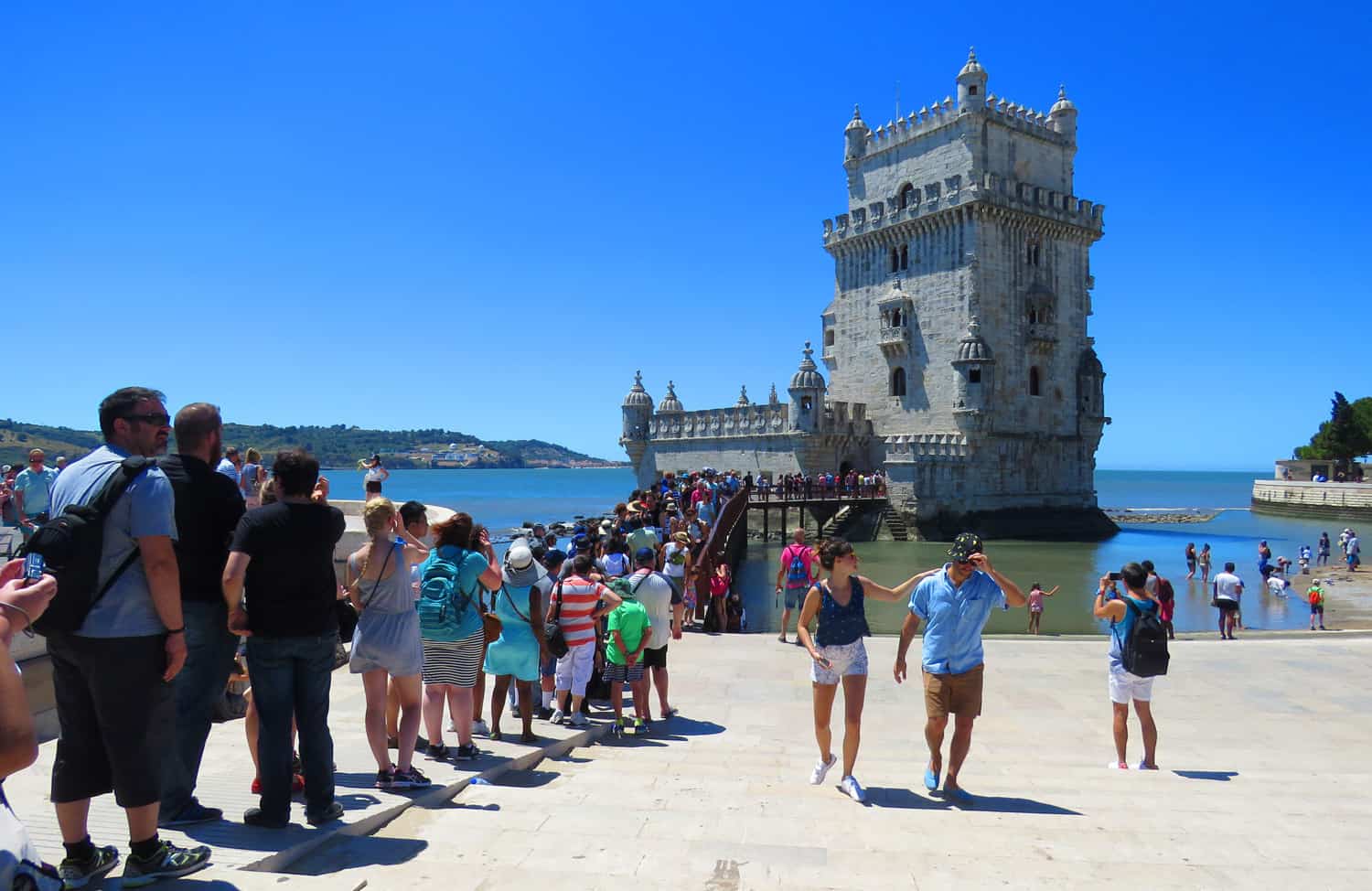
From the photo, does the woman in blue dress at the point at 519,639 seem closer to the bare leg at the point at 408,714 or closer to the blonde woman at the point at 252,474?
the bare leg at the point at 408,714

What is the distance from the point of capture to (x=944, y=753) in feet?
24.0

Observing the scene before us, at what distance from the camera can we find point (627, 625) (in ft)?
24.7

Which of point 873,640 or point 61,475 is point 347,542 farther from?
point 61,475

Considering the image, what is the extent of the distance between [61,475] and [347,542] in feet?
28.0

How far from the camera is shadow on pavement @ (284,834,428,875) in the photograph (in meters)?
3.94

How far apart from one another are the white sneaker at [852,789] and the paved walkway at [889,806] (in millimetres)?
88

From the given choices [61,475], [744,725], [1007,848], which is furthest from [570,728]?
[61,475]

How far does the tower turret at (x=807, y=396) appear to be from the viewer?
41.8 metres

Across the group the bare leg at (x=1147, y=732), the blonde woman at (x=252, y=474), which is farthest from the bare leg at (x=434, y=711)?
the blonde woman at (x=252, y=474)

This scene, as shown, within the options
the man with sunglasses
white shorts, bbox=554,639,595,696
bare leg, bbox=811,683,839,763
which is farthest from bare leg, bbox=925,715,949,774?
the man with sunglasses

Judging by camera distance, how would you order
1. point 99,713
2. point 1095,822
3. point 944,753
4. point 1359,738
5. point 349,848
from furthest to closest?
point 1359,738 → point 944,753 → point 1095,822 → point 349,848 → point 99,713

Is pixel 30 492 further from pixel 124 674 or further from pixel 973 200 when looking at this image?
pixel 973 200

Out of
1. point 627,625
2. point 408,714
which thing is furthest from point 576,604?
point 408,714

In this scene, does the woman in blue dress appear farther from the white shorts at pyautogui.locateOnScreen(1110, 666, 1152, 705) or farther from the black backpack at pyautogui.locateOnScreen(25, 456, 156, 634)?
the white shorts at pyautogui.locateOnScreen(1110, 666, 1152, 705)
